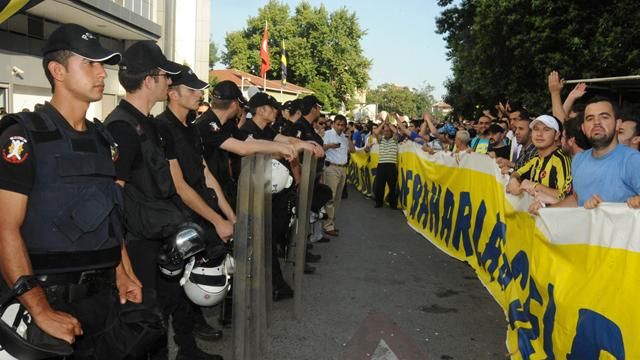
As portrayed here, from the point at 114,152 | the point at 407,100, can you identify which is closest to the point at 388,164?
the point at 114,152

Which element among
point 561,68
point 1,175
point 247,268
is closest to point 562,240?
point 247,268

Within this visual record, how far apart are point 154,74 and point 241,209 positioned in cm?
95

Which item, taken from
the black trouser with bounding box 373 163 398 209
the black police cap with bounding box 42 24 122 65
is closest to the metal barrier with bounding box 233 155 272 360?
the black police cap with bounding box 42 24 122 65

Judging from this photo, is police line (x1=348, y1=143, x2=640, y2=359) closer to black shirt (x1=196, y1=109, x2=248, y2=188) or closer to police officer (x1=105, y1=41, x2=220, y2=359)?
police officer (x1=105, y1=41, x2=220, y2=359)

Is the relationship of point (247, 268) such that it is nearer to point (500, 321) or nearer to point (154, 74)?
point (154, 74)

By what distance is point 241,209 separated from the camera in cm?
373

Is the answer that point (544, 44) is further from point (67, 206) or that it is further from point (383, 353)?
point (67, 206)

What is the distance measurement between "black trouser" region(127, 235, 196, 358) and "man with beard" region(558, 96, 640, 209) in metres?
2.71

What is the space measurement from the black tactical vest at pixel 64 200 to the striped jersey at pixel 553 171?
143 inches

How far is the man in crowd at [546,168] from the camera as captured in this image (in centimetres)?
501

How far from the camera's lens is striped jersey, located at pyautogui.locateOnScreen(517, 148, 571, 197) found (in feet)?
16.5

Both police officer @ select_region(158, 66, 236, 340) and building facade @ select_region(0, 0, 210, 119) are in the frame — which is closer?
police officer @ select_region(158, 66, 236, 340)

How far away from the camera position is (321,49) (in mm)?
65375

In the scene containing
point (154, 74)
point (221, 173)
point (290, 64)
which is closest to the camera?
point (154, 74)
